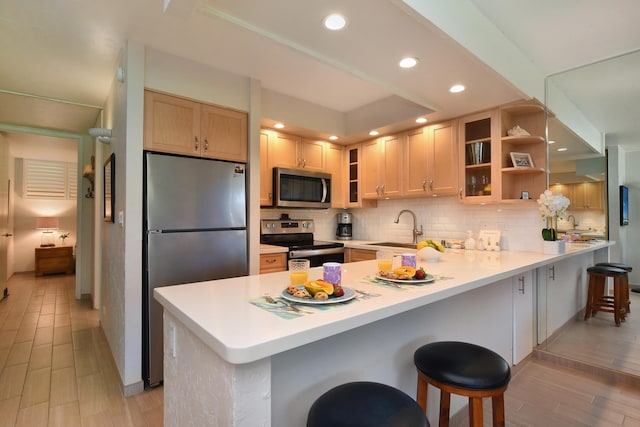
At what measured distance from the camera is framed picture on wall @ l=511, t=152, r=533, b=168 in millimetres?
2859

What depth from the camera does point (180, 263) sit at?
2400 millimetres

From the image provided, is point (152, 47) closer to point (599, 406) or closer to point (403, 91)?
point (403, 91)

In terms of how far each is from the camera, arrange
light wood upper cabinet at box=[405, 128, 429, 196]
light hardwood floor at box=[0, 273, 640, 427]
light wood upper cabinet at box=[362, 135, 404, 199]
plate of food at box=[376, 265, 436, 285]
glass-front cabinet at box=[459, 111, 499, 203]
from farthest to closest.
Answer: light wood upper cabinet at box=[362, 135, 404, 199] < light wood upper cabinet at box=[405, 128, 429, 196] < glass-front cabinet at box=[459, 111, 499, 203] < light hardwood floor at box=[0, 273, 640, 427] < plate of food at box=[376, 265, 436, 285]

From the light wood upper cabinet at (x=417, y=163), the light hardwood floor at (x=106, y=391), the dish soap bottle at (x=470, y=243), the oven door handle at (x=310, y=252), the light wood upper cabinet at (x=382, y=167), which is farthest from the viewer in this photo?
the light wood upper cabinet at (x=382, y=167)

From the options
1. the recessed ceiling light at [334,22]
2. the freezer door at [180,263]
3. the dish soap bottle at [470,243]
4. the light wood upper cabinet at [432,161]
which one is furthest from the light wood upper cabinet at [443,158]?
the freezer door at [180,263]

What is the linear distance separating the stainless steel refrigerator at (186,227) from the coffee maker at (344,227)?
6.41 ft

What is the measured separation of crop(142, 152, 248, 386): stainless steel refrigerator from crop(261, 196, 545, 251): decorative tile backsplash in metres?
1.22

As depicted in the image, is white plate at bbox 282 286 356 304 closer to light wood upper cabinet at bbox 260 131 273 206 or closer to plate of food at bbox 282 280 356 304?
plate of food at bbox 282 280 356 304

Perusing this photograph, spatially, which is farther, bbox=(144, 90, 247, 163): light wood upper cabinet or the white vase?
the white vase

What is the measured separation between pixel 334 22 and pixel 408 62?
26.1 inches

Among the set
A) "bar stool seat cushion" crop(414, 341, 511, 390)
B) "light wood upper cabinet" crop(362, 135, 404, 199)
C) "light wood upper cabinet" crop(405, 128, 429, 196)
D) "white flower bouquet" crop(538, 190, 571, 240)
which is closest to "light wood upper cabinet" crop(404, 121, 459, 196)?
"light wood upper cabinet" crop(405, 128, 429, 196)

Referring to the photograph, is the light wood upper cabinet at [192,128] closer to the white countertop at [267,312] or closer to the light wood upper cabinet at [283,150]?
the light wood upper cabinet at [283,150]

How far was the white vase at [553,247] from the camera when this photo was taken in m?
2.57

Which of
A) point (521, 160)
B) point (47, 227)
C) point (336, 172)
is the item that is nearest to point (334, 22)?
point (521, 160)
